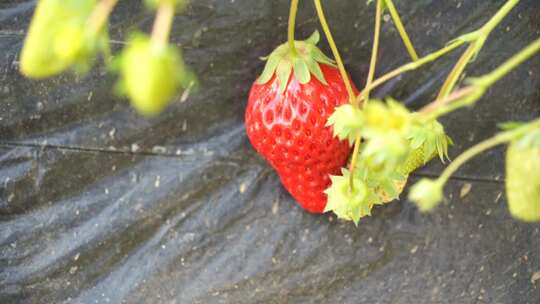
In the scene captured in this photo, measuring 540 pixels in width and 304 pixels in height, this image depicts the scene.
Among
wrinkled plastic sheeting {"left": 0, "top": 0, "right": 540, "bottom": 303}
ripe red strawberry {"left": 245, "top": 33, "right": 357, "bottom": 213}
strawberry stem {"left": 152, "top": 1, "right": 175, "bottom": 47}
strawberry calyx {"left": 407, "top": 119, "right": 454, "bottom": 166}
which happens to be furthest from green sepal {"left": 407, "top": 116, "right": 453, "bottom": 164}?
strawberry stem {"left": 152, "top": 1, "right": 175, "bottom": 47}

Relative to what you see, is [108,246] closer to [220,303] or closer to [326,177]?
[220,303]

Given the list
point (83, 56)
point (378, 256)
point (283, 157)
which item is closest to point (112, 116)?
point (283, 157)

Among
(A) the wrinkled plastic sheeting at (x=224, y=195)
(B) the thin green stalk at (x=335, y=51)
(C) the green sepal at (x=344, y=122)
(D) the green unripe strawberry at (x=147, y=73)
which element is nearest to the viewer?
(D) the green unripe strawberry at (x=147, y=73)

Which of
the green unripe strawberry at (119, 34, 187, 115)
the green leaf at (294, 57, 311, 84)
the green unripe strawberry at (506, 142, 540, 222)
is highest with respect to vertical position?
the green unripe strawberry at (119, 34, 187, 115)

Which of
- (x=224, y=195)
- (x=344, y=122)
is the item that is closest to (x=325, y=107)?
(x=344, y=122)

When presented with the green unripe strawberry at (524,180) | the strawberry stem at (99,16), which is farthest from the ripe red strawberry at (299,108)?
the strawberry stem at (99,16)

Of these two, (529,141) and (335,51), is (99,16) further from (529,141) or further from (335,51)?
(335,51)

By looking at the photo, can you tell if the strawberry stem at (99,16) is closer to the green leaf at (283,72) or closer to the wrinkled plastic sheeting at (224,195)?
the green leaf at (283,72)

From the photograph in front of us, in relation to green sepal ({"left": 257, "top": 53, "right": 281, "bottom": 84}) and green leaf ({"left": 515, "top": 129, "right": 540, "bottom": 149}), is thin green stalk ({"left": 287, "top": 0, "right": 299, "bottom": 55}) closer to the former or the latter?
green sepal ({"left": 257, "top": 53, "right": 281, "bottom": 84})
